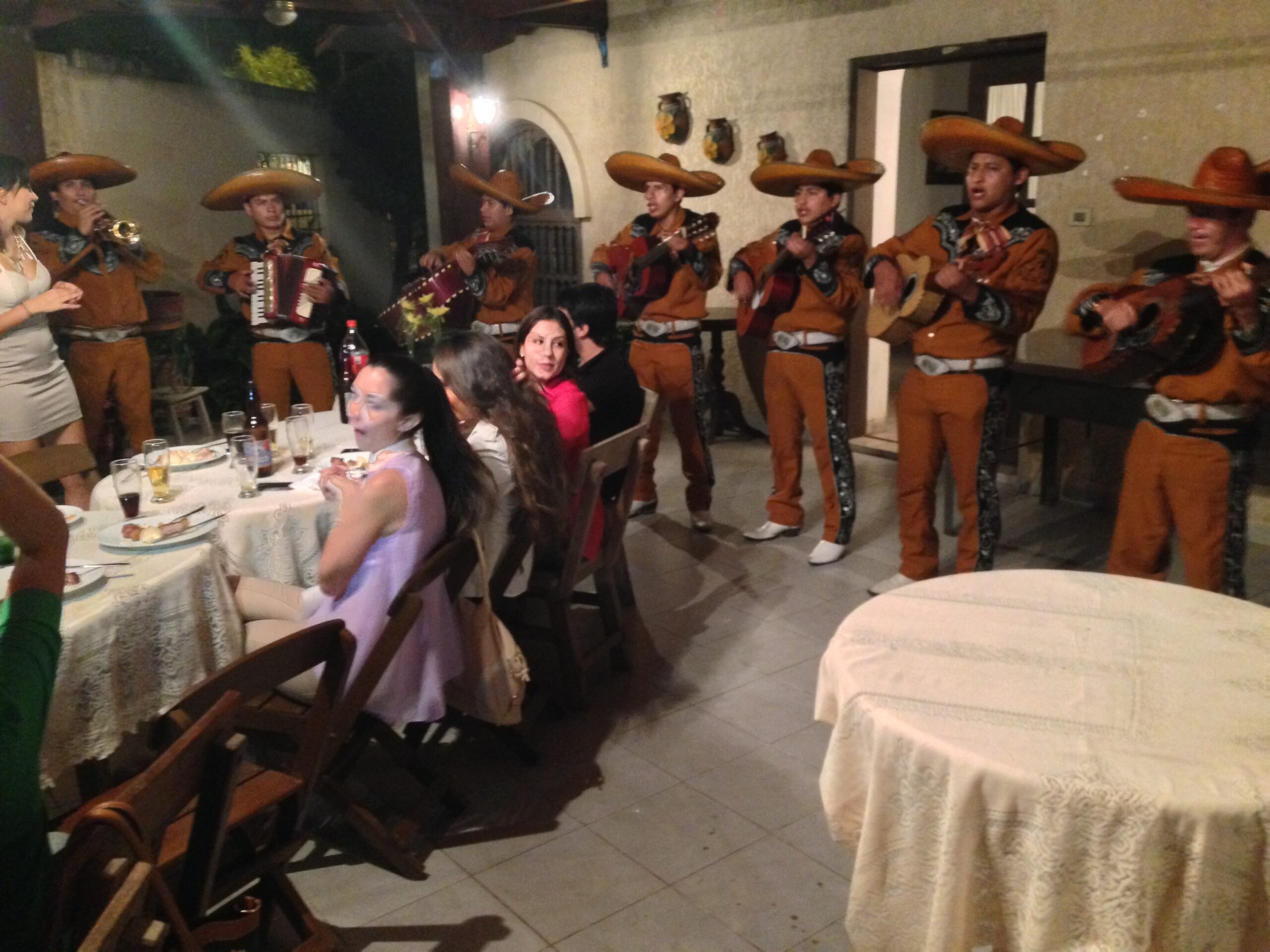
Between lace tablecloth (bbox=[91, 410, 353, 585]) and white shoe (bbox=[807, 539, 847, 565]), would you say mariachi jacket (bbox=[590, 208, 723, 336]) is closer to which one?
white shoe (bbox=[807, 539, 847, 565])

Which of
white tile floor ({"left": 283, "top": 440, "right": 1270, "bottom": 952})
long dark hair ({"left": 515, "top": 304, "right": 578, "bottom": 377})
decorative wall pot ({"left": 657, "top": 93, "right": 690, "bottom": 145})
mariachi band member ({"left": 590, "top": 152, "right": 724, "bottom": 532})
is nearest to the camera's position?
white tile floor ({"left": 283, "top": 440, "right": 1270, "bottom": 952})

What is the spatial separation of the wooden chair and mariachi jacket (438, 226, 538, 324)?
13.3 feet

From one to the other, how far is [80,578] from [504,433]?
43.1 inches

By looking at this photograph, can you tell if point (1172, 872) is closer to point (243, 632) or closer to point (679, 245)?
point (243, 632)

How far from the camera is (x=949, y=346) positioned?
365cm

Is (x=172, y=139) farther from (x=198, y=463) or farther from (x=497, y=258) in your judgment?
(x=198, y=463)

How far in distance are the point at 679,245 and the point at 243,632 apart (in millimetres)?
2775

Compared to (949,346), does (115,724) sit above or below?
below

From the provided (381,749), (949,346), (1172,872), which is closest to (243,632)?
(381,749)

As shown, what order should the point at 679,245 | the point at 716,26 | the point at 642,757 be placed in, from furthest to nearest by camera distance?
the point at 716,26 < the point at 679,245 < the point at 642,757

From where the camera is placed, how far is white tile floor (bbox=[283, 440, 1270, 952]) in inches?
86.6

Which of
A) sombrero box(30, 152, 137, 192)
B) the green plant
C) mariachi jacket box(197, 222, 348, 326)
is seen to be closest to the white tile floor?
mariachi jacket box(197, 222, 348, 326)

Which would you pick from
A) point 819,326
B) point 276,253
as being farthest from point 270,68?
point 819,326

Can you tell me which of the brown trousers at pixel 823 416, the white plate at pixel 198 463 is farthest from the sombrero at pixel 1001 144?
the white plate at pixel 198 463
